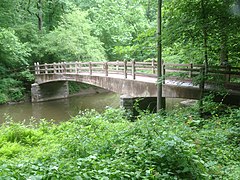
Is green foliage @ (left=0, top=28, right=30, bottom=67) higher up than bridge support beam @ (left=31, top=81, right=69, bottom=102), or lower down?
higher up

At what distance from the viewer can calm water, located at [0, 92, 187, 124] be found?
1474cm

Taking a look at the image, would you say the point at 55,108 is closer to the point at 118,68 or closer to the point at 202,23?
the point at 118,68

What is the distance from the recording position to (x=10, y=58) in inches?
732

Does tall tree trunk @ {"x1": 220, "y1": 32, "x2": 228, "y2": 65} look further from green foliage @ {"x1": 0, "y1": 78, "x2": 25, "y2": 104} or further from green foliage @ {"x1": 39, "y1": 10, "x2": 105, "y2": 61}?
green foliage @ {"x1": 0, "y1": 78, "x2": 25, "y2": 104}

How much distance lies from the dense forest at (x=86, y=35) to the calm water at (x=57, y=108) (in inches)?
76.8

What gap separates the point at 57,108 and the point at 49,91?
168 inches

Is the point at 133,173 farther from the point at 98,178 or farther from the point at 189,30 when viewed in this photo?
the point at 189,30

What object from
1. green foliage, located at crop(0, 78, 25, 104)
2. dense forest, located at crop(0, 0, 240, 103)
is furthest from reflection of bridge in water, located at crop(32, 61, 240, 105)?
green foliage, located at crop(0, 78, 25, 104)

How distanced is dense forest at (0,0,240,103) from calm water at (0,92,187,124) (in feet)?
6.40

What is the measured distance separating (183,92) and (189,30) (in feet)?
8.52

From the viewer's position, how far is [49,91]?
21.0 meters

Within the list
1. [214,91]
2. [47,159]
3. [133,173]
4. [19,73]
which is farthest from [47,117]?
[133,173]

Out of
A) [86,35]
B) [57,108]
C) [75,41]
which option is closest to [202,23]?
[57,108]

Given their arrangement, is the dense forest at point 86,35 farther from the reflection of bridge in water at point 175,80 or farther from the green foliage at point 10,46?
the reflection of bridge in water at point 175,80
